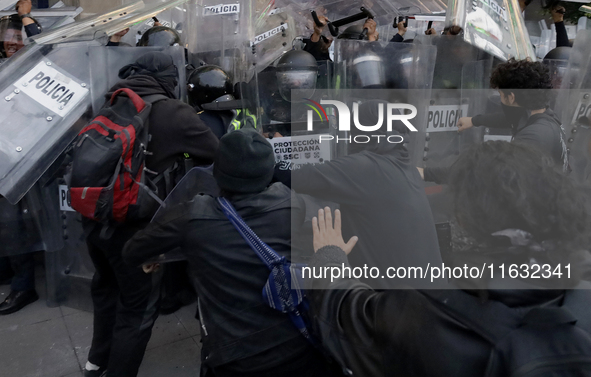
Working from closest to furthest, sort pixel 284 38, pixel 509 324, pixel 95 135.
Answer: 1. pixel 509 324
2. pixel 95 135
3. pixel 284 38

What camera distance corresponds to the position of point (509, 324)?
3.05 feet

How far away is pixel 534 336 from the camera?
35.0 inches

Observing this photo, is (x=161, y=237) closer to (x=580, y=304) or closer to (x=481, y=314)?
(x=481, y=314)

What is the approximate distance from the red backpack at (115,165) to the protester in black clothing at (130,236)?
89 mm

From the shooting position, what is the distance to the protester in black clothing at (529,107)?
2.89 meters

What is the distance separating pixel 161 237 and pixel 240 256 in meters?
0.35

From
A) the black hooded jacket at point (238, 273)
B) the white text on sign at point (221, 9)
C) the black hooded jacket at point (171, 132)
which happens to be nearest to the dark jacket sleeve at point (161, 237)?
the black hooded jacket at point (238, 273)

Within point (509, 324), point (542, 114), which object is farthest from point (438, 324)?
A: point (542, 114)

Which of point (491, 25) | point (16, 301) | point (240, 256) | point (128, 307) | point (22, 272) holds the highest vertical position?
point (491, 25)

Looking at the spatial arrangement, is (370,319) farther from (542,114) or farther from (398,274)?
(542,114)

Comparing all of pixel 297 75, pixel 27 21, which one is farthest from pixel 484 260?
pixel 27 21

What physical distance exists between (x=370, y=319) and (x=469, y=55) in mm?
3668

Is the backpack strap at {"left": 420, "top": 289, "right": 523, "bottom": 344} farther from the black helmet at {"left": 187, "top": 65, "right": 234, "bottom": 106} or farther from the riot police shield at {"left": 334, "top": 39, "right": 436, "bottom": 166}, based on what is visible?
the black helmet at {"left": 187, "top": 65, "right": 234, "bottom": 106}

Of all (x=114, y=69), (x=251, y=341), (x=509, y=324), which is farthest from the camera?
(x=114, y=69)
